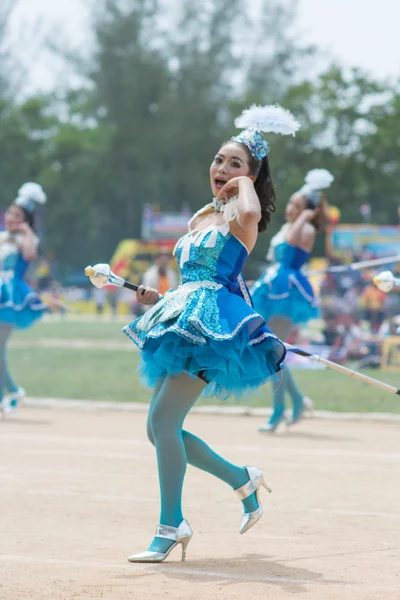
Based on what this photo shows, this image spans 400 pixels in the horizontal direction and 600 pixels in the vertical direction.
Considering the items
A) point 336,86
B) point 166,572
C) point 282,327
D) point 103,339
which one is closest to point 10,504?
point 166,572

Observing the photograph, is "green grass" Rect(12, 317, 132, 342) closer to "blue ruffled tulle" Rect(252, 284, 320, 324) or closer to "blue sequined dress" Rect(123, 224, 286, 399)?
"blue ruffled tulle" Rect(252, 284, 320, 324)

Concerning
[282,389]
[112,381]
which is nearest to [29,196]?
[282,389]

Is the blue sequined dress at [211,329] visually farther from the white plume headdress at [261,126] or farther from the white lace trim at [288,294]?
the white lace trim at [288,294]

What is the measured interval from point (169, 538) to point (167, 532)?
0.11 ft

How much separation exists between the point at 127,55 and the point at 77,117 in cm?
606

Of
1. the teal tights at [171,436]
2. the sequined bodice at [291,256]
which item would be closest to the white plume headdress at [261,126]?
the teal tights at [171,436]

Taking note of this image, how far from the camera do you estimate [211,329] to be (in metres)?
5.70

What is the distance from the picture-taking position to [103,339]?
97.7ft

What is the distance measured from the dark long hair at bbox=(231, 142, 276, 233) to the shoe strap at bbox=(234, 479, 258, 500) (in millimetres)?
1334

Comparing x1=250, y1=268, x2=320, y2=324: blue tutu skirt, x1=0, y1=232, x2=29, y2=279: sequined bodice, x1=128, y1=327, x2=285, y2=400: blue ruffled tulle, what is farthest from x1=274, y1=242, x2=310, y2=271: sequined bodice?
x1=128, y1=327, x2=285, y2=400: blue ruffled tulle

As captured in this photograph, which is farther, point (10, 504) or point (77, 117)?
point (77, 117)

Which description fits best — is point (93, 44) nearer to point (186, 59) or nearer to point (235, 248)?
point (186, 59)

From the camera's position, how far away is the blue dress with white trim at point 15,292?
12.6 m

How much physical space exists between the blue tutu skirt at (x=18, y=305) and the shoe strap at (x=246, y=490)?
6.80 m
